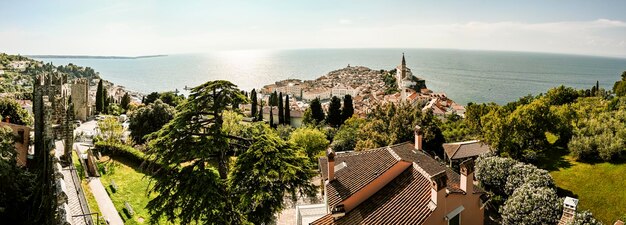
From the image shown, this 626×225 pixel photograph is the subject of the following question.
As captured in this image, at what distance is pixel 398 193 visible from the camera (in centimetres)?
1091

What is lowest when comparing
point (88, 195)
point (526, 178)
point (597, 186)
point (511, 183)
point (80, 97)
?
point (597, 186)

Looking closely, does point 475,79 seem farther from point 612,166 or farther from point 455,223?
point 455,223

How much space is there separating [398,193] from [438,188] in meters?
2.01

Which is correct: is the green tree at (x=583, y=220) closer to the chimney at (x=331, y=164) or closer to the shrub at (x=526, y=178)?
the shrub at (x=526, y=178)

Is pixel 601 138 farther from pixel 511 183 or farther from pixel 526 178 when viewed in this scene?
pixel 526 178

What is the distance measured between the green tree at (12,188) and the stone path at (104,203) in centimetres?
259

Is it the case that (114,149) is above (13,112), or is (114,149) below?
below

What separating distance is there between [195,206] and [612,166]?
70.7 ft

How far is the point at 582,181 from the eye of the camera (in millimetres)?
19219

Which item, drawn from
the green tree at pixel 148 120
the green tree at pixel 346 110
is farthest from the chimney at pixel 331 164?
the green tree at pixel 346 110

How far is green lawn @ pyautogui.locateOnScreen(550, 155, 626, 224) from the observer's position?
1689 centimetres

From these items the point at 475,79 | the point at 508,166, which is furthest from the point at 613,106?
the point at 475,79

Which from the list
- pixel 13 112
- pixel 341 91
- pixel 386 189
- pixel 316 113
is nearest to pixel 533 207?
pixel 386 189

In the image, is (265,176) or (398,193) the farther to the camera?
(398,193)
